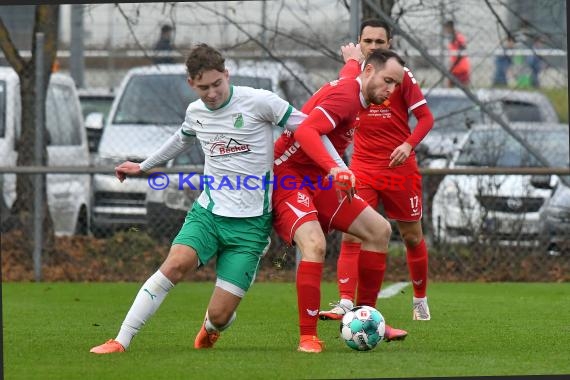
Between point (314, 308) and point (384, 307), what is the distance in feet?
9.62

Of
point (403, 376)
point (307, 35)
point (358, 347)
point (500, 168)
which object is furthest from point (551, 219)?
point (403, 376)

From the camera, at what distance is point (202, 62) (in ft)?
23.7

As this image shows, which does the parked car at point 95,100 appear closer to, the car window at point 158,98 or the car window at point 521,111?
the car window at point 158,98

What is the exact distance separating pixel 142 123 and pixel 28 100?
1306mm

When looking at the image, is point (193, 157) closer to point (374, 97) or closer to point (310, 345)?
point (374, 97)

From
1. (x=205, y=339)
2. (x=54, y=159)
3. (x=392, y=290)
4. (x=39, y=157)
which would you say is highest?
(x=39, y=157)

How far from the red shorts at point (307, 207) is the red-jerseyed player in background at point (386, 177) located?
1.44 m

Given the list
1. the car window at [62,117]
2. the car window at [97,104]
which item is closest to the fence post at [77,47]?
the car window at [97,104]

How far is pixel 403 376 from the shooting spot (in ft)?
21.0

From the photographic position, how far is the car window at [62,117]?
1393 centimetres

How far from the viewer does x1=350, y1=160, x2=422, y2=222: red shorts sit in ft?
30.4

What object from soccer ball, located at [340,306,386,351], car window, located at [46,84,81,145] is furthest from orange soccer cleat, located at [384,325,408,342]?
car window, located at [46,84,81,145]

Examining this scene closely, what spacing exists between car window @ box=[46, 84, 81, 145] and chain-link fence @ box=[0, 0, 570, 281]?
36 mm

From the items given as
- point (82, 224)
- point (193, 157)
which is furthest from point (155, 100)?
point (82, 224)
